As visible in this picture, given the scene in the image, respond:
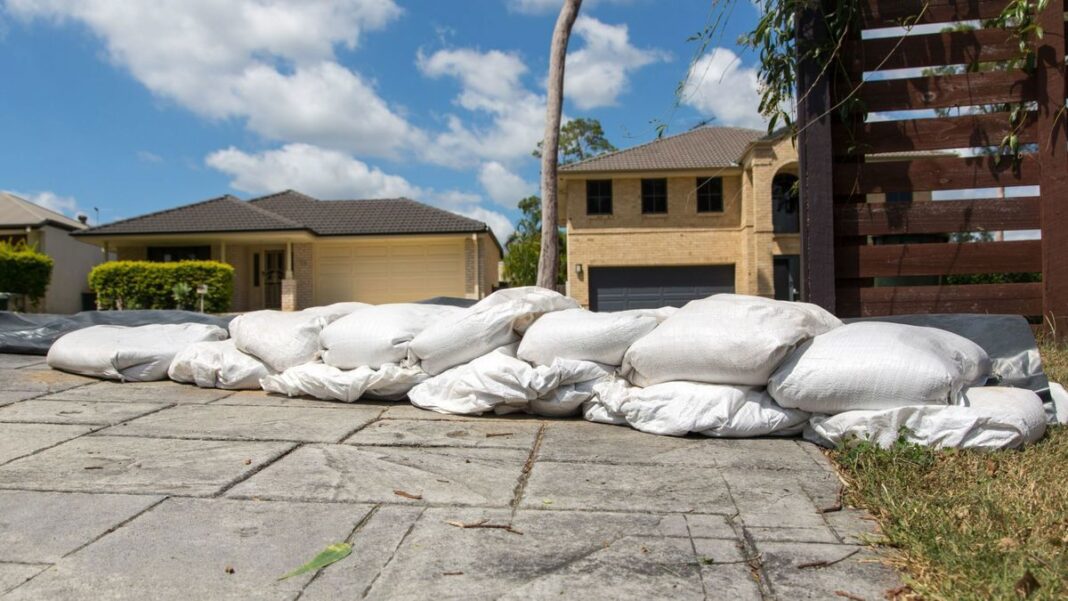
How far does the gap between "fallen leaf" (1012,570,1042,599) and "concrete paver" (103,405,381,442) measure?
236cm

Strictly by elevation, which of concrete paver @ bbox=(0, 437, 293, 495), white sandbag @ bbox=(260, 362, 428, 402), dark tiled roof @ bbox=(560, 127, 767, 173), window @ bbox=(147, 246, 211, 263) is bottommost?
concrete paver @ bbox=(0, 437, 293, 495)

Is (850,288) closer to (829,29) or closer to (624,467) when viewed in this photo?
(829,29)

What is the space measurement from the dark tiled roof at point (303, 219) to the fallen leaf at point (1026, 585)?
18965 millimetres

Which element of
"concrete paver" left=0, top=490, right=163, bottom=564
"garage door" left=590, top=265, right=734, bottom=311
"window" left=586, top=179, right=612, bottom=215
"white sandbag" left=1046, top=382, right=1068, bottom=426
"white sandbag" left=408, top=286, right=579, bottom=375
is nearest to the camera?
"concrete paver" left=0, top=490, right=163, bottom=564

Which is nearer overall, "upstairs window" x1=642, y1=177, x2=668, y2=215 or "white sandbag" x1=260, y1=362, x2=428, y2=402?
A: "white sandbag" x1=260, y1=362, x2=428, y2=402

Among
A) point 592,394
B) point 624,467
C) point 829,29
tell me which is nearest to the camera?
point 624,467

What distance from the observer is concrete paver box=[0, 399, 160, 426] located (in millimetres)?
3301

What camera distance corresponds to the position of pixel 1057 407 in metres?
3.02

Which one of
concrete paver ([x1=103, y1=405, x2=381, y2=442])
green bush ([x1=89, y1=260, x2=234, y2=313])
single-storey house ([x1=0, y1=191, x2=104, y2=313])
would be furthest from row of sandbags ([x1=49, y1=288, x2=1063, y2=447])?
single-storey house ([x1=0, y1=191, x2=104, y2=313])

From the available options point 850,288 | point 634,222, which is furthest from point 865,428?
point 634,222

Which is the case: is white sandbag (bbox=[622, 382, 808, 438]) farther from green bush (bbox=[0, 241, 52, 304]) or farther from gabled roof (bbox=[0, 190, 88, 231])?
gabled roof (bbox=[0, 190, 88, 231])

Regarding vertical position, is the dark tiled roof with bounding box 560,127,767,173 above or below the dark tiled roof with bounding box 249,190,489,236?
above

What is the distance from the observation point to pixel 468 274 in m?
20.4

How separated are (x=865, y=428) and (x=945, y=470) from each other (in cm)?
40
